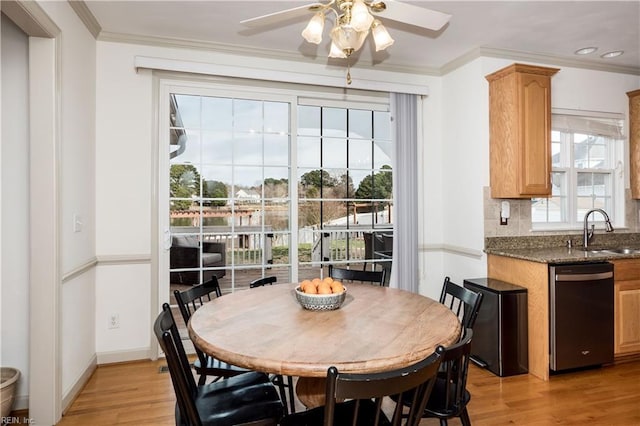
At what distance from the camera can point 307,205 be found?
390cm

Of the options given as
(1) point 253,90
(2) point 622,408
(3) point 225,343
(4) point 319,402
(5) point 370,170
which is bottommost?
(2) point 622,408

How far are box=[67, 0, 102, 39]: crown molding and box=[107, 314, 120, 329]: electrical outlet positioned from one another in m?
2.30

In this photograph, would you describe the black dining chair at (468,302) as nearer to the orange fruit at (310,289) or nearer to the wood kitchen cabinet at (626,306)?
the orange fruit at (310,289)

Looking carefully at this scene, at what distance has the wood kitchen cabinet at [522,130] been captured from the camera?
3.39m

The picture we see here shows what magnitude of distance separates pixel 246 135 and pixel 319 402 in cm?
258

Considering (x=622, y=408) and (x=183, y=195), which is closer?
(x=622, y=408)

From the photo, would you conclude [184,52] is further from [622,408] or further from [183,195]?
[622,408]

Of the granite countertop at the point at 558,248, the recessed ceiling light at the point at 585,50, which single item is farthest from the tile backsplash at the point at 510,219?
the recessed ceiling light at the point at 585,50

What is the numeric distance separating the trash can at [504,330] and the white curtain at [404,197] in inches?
35.1

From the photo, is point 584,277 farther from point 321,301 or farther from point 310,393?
point 310,393

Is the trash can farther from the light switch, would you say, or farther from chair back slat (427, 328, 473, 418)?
the light switch

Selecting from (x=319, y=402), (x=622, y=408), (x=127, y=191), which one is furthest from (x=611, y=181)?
(x=127, y=191)

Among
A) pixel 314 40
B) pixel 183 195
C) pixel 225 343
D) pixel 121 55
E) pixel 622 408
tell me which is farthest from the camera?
pixel 183 195

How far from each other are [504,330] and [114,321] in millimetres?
3144
